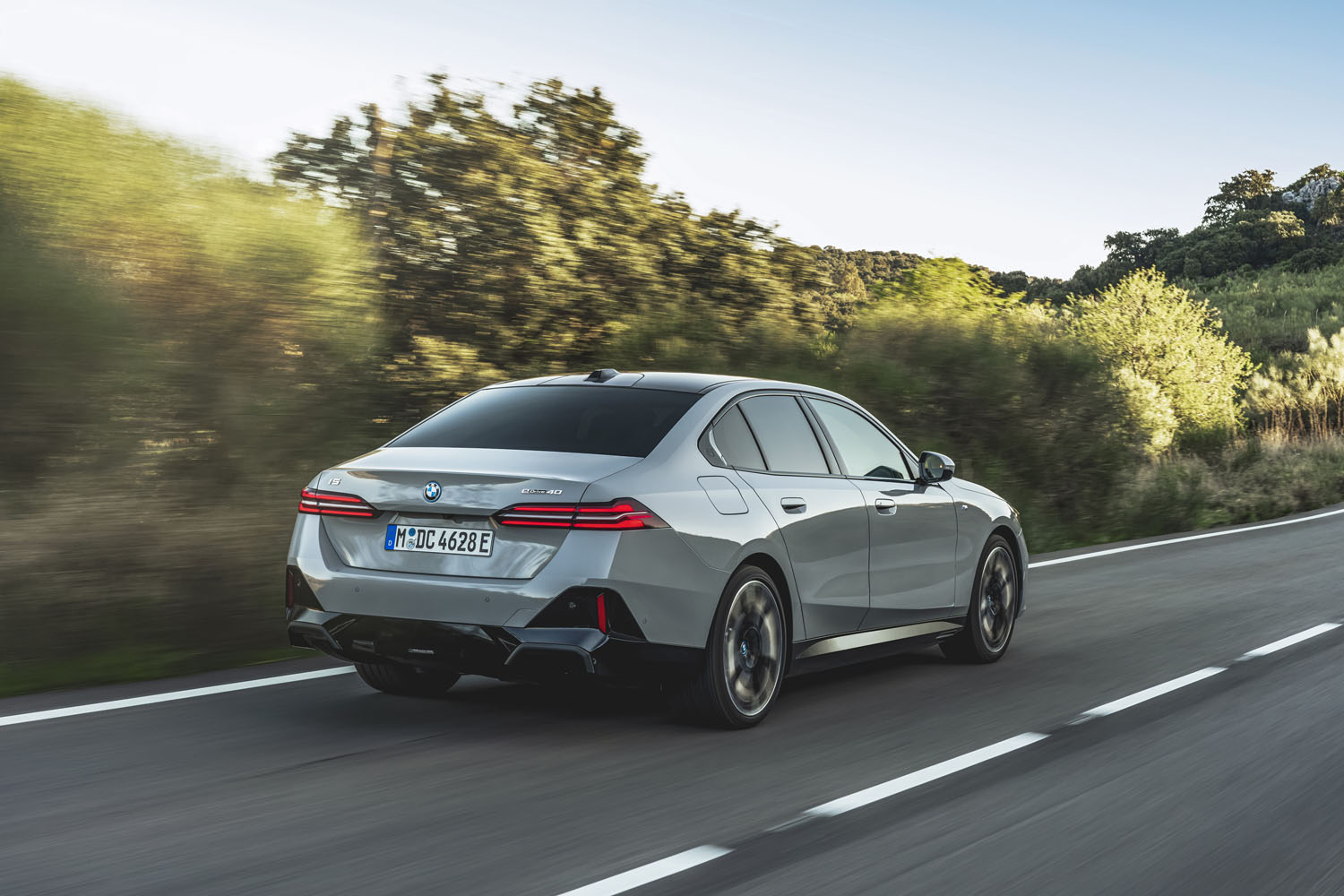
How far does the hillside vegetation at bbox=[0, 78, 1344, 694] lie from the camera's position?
312 inches

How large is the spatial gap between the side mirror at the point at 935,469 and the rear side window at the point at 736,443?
1.58 m

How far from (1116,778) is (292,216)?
261 inches

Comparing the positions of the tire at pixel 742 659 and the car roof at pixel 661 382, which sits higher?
the car roof at pixel 661 382

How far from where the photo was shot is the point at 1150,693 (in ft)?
25.4

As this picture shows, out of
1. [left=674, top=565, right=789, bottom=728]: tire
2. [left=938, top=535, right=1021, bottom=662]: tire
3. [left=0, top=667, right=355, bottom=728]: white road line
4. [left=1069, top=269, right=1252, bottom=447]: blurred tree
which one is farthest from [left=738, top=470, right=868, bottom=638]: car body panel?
[left=1069, top=269, right=1252, bottom=447]: blurred tree

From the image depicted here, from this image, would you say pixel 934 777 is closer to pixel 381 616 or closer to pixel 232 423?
pixel 381 616

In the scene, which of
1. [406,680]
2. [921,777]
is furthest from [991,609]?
[406,680]

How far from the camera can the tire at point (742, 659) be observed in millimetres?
6223

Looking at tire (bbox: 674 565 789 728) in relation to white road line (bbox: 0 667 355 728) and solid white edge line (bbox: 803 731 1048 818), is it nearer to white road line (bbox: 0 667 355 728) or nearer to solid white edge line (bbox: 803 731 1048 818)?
solid white edge line (bbox: 803 731 1048 818)

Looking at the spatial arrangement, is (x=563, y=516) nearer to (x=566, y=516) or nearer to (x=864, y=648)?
(x=566, y=516)

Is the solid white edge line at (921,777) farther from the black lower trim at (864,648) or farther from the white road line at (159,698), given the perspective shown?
Result: the white road line at (159,698)

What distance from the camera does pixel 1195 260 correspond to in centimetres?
9788

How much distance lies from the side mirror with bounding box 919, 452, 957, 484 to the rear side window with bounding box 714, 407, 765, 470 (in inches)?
62.3

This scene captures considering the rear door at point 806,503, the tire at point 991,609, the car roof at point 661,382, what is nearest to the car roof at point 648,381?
the car roof at point 661,382
